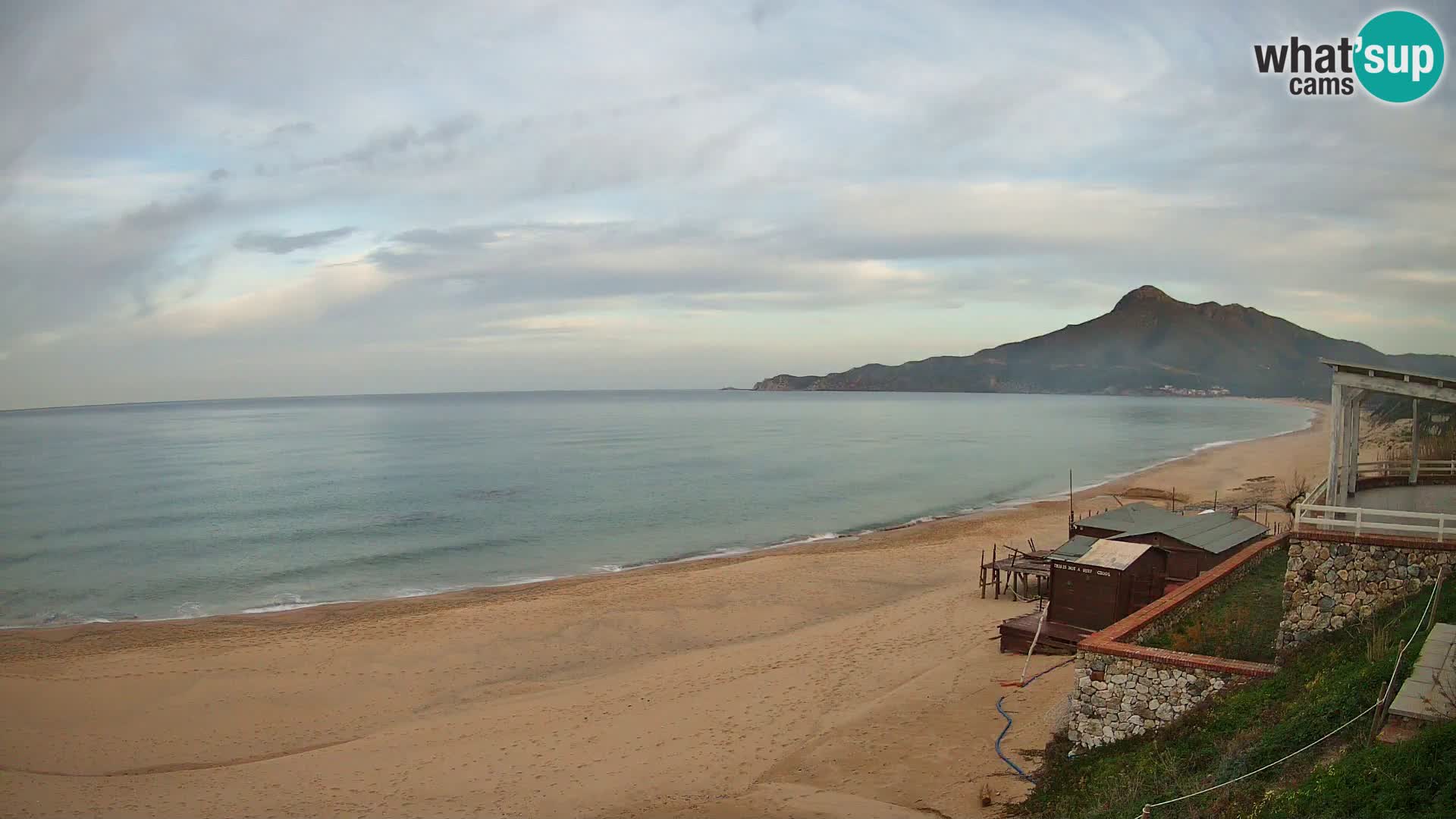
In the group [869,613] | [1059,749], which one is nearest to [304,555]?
[869,613]

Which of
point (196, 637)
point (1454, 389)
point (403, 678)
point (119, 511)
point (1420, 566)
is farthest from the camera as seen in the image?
point (119, 511)

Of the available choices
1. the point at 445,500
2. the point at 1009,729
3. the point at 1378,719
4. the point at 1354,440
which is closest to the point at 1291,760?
the point at 1378,719

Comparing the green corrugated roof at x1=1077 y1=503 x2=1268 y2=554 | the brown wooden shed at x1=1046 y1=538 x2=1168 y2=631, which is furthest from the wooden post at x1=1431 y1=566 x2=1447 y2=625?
the green corrugated roof at x1=1077 y1=503 x2=1268 y2=554

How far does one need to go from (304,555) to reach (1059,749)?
34063mm

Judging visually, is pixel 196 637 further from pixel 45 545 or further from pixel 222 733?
pixel 45 545

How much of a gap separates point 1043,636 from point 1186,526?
6.44m

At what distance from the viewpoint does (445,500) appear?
5256 cm

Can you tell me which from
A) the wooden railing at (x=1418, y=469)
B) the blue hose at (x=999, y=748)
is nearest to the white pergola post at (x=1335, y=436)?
the blue hose at (x=999, y=748)

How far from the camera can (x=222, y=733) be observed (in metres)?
17.1

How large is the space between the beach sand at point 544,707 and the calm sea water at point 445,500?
6.20 metres

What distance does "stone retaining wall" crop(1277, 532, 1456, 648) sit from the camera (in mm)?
11789

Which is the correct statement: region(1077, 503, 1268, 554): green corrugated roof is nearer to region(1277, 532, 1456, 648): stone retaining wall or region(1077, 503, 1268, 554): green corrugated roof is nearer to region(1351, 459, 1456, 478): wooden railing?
region(1351, 459, 1456, 478): wooden railing

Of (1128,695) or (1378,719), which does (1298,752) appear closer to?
(1378,719)

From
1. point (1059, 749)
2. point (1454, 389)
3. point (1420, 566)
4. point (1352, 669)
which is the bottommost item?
point (1059, 749)
